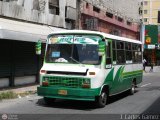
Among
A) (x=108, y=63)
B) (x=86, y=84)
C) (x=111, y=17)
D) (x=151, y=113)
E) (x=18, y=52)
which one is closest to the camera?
(x=151, y=113)

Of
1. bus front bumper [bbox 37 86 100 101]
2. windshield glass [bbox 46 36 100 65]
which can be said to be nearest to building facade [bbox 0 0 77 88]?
windshield glass [bbox 46 36 100 65]

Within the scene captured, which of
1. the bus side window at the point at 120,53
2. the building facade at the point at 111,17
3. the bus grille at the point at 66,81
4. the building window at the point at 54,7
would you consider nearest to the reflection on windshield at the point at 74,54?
the bus grille at the point at 66,81

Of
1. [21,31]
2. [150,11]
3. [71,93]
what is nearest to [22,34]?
[21,31]

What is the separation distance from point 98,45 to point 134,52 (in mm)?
5191

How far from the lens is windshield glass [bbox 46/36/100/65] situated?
531 inches

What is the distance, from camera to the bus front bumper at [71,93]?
12914 mm

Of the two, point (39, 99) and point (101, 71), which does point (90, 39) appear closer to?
point (101, 71)

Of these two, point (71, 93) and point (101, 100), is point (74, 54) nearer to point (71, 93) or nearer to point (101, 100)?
point (71, 93)

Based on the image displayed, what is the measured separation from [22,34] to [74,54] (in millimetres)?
5623

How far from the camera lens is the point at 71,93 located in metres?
13.0

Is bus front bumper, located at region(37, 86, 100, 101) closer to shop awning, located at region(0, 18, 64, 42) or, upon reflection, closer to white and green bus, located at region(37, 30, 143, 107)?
white and green bus, located at region(37, 30, 143, 107)

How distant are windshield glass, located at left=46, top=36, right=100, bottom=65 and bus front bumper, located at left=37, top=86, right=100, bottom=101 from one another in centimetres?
101

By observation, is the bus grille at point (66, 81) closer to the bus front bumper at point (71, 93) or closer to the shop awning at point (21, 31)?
the bus front bumper at point (71, 93)

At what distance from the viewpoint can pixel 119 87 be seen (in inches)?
616
